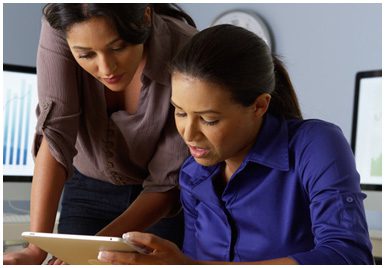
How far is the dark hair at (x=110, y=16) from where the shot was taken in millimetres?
1161

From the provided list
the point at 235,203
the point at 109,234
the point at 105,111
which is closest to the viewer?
the point at 235,203

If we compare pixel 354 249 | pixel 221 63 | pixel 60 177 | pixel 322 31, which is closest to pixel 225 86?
pixel 221 63

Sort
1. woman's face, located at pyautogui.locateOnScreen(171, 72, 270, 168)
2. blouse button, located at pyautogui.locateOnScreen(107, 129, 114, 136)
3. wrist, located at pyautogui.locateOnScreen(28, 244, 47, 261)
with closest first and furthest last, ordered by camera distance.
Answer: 1. woman's face, located at pyautogui.locateOnScreen(171, 72, 270, 168)
2. wrist, located at pyautogui.locateOnScreen(28, 244, 47, 261)
3. blouse button, located at pyautogui.locateOnScreen(107, 129, 114, 136)

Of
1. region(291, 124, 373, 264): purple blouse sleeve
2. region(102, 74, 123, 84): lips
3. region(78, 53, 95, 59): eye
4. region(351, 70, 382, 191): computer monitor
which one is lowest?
region(351, 70, 382, 191): computer monitor

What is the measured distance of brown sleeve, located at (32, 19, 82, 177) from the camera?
52.7 inches

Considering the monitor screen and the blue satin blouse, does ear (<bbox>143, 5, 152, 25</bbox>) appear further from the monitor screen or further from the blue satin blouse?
→ the monitor screen

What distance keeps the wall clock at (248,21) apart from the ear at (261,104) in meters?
1.87

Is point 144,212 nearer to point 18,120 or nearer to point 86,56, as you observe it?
point 86,56

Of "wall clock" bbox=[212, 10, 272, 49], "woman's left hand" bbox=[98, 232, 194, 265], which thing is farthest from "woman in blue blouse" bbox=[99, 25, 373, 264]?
"wall clock" bbox=[212, 10, 272, 49]

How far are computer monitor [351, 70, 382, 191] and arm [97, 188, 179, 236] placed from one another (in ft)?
3.18

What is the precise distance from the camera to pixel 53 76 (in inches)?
52.9

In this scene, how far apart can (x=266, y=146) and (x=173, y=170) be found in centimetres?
29

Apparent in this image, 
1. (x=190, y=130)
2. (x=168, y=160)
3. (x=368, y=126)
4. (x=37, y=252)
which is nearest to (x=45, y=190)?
(x=37, y=252)

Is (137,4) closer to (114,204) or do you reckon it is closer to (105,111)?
(105,111)
